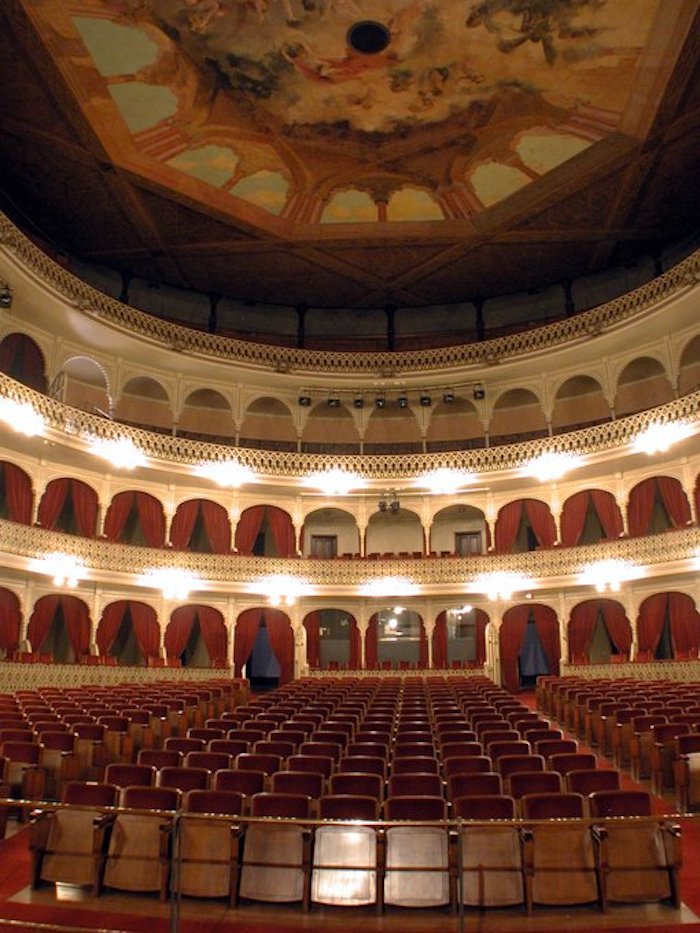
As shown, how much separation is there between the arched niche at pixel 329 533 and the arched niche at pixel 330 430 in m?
2.46

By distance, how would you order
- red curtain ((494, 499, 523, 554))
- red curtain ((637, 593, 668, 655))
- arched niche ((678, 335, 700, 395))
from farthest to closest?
red curtain ((494, 499, 523, 554)) < arched niche ((678, 335, 700, 395)) < red curtain ((637, 593, 668, 655))

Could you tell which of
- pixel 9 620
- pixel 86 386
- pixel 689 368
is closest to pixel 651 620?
pixel 689 368

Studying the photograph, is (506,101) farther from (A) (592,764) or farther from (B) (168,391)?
(A) (592,764)

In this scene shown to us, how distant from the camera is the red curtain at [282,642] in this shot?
2272 cm

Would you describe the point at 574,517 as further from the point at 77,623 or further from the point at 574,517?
the point at 77,623

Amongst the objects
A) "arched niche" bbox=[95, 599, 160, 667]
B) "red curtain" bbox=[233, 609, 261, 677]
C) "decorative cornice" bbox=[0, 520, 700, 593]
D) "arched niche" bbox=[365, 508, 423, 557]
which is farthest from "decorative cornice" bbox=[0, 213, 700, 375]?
"red curtain" bbox=[233, 609, 261, 677]

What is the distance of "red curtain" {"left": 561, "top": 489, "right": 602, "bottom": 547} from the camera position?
2217 cm

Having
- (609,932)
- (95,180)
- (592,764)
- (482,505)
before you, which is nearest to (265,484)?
(482,505)

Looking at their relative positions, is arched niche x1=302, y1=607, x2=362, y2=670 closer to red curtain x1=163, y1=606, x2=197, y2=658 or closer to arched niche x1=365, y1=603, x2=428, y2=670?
arched niche x1=365, y1=603, x2=428, y2=670

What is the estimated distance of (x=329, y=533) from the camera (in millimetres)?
26453

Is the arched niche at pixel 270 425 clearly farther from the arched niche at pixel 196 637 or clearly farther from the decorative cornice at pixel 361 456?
the arched niche at pixel 196 637

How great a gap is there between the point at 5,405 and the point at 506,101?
14.1 meters

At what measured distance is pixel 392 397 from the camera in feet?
84.2

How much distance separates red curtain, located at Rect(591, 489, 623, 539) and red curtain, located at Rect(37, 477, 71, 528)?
16008 mm
